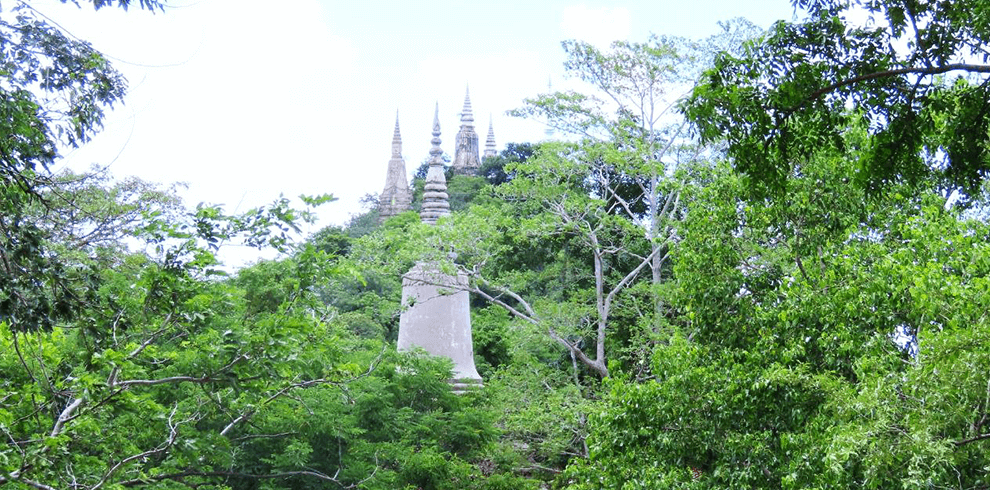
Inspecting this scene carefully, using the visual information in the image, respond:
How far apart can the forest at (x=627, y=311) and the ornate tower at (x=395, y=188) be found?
28428mm

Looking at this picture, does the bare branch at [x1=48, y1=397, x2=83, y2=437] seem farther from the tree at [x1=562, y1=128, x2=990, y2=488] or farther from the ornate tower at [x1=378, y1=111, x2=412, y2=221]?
the ornate tower at [x1=378, y1=111, x2=412, y2=221]

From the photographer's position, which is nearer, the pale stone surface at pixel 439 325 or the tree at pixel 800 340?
the tree at pixel 800 340

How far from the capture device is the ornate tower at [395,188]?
48.7 metres

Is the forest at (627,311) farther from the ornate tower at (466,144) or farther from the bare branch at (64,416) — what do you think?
the ornate tower at (466,144)

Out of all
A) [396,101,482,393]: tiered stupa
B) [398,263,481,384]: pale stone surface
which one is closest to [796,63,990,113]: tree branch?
[396,101,482,393]: tiered stupa

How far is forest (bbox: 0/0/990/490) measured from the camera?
607cm

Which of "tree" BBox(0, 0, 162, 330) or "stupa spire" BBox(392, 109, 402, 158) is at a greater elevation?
"stupa spire" BBox(392, 109, 402, 158)

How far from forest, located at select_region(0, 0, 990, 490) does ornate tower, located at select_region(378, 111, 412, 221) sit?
2843cm

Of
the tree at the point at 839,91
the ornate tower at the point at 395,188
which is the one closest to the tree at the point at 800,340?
the tree at the point at 839,91

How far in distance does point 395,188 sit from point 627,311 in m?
34.9

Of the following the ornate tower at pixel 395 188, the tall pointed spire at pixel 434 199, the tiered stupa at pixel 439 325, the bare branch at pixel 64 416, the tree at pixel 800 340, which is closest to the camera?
the bare branch at pixel 64 416

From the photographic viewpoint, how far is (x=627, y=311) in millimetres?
18734

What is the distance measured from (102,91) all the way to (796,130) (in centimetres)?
427

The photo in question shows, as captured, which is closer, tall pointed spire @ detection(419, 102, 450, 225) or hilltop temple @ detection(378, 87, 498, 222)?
tall pointed spire @ detection(419, 102, 450, 225)
